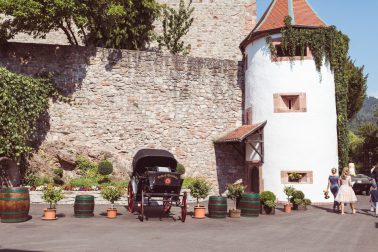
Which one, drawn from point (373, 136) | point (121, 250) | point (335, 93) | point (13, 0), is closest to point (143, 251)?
point (121, 250)

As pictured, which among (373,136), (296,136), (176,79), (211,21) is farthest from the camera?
(373,136)

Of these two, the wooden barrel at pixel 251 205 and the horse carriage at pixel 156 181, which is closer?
the horse carriage at pixel 156 181

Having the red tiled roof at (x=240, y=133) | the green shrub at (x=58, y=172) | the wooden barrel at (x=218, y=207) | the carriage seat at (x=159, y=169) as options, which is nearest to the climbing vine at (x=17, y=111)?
the green shrub at (x=58, y=172)

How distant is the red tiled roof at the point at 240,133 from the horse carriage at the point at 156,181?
5.70m

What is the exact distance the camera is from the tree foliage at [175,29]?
27047mm

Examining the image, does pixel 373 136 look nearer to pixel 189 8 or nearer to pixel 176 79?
pixel 189 8

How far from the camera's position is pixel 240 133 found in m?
18.4

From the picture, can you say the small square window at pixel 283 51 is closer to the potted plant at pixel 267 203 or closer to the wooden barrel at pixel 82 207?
the potted plant at pixel 267 203

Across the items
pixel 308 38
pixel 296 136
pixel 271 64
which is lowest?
pixel 296 136

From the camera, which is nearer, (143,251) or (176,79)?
(143,251)

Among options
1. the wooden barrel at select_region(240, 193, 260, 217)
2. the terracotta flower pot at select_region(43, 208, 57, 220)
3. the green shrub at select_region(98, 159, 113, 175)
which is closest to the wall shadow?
the green shrub at select_region(98, 159, 113, 175)

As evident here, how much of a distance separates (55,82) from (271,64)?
431 inches

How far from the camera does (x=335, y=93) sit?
18562mm

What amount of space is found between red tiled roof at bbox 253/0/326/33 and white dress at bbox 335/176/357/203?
8.40 metres
